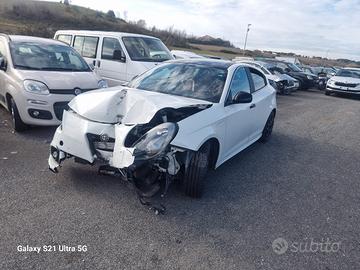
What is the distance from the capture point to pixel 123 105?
3.87 m

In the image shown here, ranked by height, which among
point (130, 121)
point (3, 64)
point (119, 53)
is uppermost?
point (119, 53)

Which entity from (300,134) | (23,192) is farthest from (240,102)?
(300,134)

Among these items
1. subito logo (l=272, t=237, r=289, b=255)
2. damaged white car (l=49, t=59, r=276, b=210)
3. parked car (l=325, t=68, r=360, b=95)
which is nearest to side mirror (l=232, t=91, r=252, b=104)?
damaged white car (l=49, t=59, r=276, b=210)

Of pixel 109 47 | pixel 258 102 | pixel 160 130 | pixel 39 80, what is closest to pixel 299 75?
pixel 109 47

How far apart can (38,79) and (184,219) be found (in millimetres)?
3841

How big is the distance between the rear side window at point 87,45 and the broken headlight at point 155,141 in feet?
22.0

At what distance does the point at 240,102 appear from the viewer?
14.7ft

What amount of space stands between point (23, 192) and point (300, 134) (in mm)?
6330

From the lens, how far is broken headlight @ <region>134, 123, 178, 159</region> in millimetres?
3225

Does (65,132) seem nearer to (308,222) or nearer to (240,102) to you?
(240,102)

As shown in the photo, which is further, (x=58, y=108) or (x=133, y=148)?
(x=58, y=108)

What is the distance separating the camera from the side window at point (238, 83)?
454cm

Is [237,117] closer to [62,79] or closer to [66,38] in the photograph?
[62,79]

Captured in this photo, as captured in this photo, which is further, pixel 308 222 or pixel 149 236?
pixel 308 222
